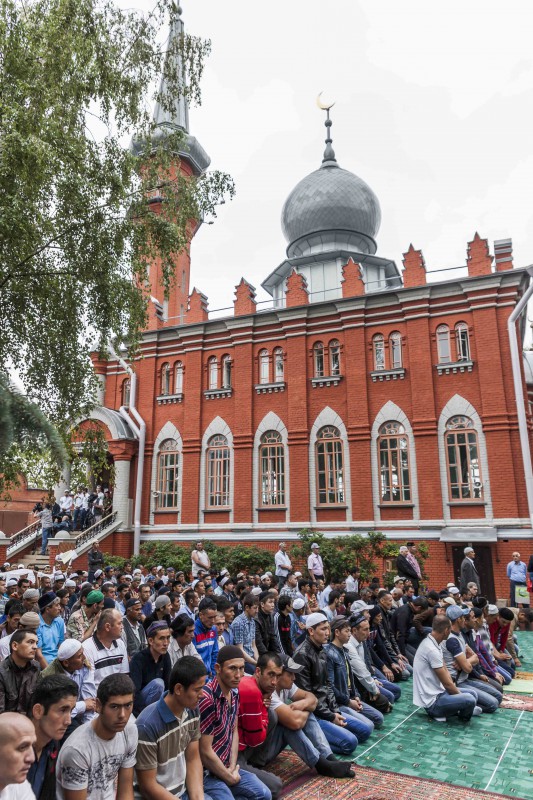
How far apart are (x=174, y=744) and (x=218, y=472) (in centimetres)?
1770

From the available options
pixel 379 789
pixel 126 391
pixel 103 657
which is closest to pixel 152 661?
pixel 103 657

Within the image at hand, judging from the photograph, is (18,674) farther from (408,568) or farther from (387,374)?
(387,374)

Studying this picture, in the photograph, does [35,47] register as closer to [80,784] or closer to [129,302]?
[129,302]

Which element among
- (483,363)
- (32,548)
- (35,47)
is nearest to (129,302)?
(35,47)

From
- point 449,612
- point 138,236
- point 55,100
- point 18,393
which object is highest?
point 55,100

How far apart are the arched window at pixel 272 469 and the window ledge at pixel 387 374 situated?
13.7 ft

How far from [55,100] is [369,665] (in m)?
10.2

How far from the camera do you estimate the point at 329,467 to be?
1984cm

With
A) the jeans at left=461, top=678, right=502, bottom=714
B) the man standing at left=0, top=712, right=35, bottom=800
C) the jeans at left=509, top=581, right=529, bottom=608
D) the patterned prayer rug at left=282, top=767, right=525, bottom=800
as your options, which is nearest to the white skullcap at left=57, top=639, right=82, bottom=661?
the man standing at left=0, top=712, right=35, bottom=800

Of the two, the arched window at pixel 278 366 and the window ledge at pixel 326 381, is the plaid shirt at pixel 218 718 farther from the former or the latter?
the arched window at pixel 278 366

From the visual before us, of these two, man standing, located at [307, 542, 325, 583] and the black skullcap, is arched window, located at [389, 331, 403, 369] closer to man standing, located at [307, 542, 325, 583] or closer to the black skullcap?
man standing, located at [307, 542, 325, 583]

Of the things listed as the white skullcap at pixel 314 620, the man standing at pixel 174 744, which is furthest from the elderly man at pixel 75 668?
the white skullcap at pixel 314 620

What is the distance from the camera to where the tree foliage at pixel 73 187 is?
8.56 m

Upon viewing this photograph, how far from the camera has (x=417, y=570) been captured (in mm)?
15352
